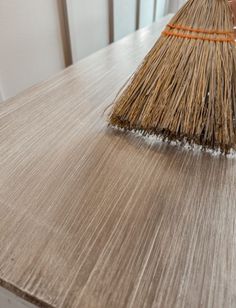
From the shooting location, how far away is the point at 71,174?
370mm

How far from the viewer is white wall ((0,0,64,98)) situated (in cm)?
81

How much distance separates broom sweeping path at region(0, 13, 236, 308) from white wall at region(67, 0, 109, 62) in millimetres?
754

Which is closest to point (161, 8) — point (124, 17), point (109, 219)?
point (124, 17)

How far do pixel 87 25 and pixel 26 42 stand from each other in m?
0.40

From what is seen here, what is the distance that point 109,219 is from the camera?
30 centimetres

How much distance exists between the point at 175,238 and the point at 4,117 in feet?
1.34

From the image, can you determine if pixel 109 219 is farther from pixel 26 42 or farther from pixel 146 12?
pixel 146 12

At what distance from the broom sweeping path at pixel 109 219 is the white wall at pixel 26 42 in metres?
0.44

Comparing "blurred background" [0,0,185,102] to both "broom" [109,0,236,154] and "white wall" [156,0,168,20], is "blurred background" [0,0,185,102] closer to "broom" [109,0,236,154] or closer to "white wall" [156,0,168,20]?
"broom" [109,0,236,154]

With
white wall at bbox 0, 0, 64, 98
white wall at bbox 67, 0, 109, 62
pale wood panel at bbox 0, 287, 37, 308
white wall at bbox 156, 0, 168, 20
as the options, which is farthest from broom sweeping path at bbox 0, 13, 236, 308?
white wall at bbox 156, 0, 168, 20

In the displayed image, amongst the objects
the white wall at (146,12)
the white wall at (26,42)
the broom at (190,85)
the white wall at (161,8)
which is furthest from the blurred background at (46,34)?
the white wall at (161,8)

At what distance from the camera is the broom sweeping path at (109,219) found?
237 millimetres

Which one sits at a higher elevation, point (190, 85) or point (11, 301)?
point (190, 85)

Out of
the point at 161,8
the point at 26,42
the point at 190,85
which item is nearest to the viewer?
the point at 190,85
